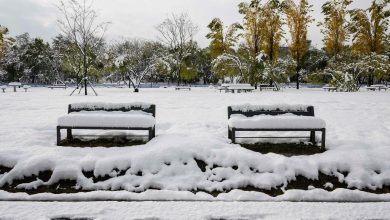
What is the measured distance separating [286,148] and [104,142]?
383cm

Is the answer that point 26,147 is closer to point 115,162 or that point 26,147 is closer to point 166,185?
point 115,162

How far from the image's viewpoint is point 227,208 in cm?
417

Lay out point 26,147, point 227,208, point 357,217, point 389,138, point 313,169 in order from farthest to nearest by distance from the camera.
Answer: point 389,138 < point 26,147 < point 313,169 < point 227,208 < point 357,217

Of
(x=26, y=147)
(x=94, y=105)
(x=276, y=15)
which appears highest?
(x=276, y=15)

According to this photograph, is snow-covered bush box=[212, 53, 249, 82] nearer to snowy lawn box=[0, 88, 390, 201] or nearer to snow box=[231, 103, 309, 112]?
snow box=[231, 103, 309, 112]

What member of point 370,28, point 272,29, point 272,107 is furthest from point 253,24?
point 272,107

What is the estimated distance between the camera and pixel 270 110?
6922 millimetres

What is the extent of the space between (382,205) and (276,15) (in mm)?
34290

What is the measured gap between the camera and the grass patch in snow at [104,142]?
663cm

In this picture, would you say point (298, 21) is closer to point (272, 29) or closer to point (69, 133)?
point (272, 29)

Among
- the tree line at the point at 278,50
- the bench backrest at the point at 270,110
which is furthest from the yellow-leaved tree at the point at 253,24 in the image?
the bench backrest at the point at 270,110

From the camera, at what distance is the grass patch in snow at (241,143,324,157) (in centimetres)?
614

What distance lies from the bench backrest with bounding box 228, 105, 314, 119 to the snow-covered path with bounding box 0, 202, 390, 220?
9.38 feet

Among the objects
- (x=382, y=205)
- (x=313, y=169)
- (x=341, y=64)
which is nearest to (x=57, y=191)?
(x=313, y=169)
